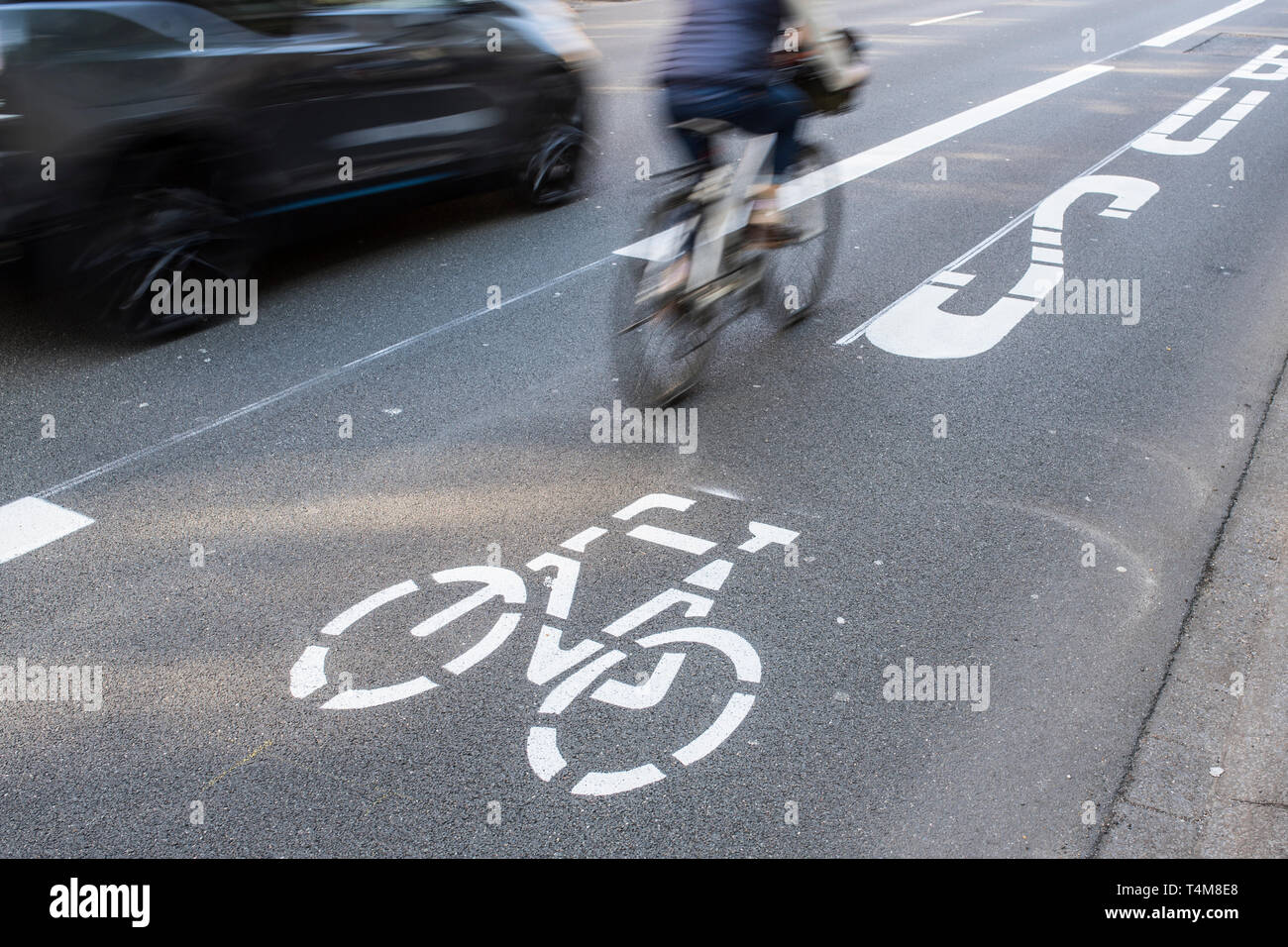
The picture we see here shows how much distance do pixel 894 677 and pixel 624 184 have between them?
6.34 meters

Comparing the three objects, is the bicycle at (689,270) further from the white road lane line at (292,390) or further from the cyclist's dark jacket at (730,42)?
the white road lane line at (292,390)

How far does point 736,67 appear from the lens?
5.61 m

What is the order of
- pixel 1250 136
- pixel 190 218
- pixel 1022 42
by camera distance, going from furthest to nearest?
pixel 1022 42, pixel 1250 136, pixel 190 218

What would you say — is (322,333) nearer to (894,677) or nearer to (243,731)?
(243,731)

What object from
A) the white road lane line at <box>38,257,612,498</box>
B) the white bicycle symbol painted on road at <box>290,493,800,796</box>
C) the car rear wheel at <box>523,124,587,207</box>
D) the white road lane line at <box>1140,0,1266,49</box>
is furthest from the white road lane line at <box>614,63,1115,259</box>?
the white road lane line at <box>1140,0,1266,49</box>

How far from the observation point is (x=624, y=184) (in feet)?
31.5

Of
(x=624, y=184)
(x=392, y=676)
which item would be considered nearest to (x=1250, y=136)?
(x=624, y=184)

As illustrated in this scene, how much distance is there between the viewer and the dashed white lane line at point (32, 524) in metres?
4.59

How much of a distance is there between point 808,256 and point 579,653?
374 cm

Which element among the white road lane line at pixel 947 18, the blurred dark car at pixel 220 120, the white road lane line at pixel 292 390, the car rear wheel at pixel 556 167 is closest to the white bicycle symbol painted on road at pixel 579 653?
the white road lane line at pixel 292 390

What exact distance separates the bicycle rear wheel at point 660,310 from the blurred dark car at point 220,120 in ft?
7.39

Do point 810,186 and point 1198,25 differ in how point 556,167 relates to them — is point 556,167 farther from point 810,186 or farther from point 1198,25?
point 1198,25

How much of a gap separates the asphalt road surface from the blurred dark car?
1.53 ft

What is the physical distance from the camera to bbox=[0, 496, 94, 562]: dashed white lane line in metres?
4.59
